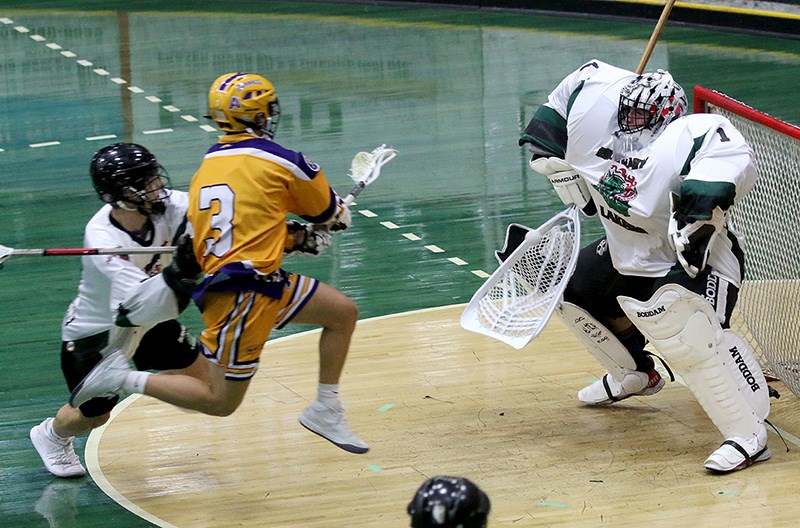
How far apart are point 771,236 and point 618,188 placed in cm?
115

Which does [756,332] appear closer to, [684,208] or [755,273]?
[755,273]

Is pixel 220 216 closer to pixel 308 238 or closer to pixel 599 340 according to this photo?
pixel 308 238

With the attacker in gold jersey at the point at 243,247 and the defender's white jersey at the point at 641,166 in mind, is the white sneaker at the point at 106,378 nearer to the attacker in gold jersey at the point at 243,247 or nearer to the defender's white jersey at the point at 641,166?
the attacker in gold jersey at the point at 243,247

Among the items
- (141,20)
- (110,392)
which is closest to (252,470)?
(110,392)

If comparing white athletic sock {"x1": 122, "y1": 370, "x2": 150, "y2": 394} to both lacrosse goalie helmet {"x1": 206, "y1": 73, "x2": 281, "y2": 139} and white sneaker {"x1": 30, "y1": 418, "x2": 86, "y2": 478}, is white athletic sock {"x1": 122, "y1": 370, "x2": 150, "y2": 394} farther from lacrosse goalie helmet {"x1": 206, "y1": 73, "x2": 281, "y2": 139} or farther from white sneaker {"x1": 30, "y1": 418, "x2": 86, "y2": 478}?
lacrosse goalie helmet {"x1": 206, "y1": 73, "x2": 281, "y2": 139}

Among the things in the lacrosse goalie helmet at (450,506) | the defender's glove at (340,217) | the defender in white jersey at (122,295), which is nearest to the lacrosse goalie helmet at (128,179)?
the defender in white jersey at (122,295)

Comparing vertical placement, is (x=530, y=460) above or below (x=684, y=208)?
below

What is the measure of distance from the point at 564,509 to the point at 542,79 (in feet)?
24.5

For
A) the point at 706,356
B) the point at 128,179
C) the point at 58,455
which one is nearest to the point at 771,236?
the point at 706,356

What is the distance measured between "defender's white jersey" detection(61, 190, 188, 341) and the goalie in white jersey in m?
1.45

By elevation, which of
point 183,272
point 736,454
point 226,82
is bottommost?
point 736,454

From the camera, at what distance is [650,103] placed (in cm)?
526

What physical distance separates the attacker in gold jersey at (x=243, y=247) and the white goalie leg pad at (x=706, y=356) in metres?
1.08

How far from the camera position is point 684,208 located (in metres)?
5.02
